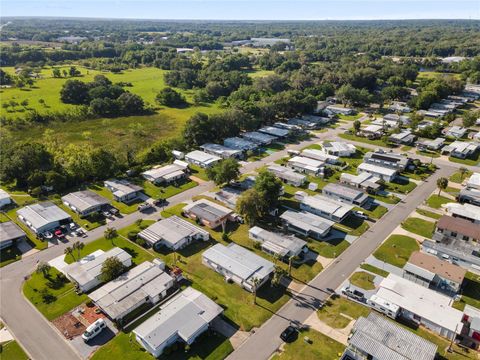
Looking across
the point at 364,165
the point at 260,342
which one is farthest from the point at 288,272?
the point at 364,165

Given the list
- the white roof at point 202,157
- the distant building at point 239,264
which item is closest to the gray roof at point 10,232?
the distant building at point 239,264

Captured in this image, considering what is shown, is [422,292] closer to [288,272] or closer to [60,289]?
[288,272]

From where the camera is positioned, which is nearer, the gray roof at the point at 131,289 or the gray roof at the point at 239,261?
the gray roof at the point at 131,289

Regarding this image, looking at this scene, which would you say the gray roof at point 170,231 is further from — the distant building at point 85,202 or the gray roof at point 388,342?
the gray roof at point 388,342

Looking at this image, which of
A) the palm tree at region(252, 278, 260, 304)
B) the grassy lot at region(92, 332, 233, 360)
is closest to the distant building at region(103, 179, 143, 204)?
the grassy lot at region(92, 332, 233, 360)

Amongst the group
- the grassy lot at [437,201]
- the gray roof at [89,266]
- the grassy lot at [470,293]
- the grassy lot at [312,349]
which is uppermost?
the grassy lot at [437,201]
